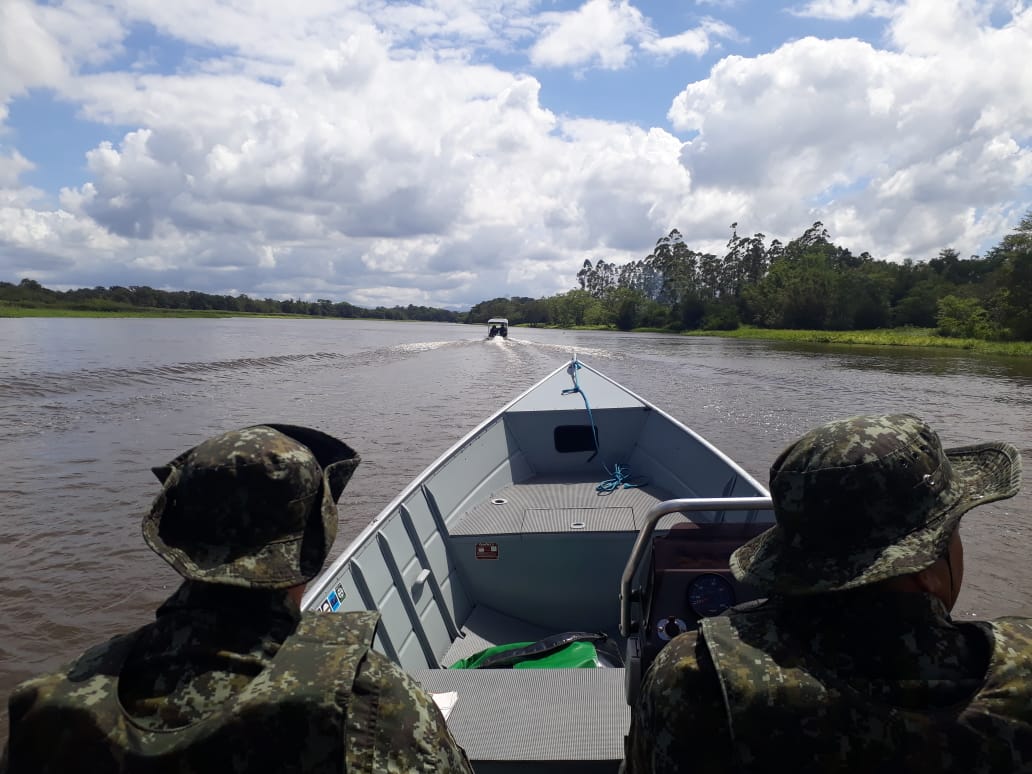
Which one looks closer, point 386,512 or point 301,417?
point 386,512

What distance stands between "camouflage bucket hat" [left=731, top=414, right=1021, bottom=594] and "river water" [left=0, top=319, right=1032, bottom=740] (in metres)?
5.13

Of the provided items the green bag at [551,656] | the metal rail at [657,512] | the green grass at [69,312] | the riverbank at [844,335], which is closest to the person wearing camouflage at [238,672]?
the metal rail at [657,512]

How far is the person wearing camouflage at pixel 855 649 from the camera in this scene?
1.15m

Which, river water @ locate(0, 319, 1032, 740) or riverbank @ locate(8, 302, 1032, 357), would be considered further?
riverbank @ locate(8, 302, 1032, 357)

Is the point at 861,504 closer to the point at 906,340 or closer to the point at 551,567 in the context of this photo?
the point at 551,567

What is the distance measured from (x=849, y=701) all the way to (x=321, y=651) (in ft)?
3.34


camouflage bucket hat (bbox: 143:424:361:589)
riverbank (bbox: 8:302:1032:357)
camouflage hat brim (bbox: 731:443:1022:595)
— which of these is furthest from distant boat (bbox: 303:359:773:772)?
riverbank (bbox: 8:302:1032:357)

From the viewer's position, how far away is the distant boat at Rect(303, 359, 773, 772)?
2658 mm

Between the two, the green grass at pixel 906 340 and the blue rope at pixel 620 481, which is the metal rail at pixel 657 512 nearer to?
the blue rope at pixel 620 481

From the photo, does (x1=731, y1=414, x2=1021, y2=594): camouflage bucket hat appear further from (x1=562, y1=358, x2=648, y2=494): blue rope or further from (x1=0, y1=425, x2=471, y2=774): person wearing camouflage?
(x1=562, y1=358, x2=648, y2=494): blue rope

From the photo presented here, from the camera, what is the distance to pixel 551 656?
3533 mm

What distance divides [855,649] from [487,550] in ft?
11.9

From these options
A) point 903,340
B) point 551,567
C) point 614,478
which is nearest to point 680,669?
point 551,567

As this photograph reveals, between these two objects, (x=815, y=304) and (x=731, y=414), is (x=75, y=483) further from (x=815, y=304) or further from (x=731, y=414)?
(x=815, y=304)
